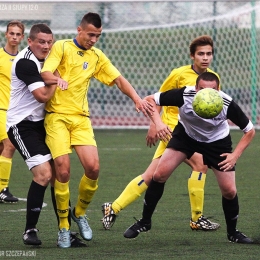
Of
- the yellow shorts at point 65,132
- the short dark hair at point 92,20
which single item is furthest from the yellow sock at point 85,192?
the short dark hair at point 92,20

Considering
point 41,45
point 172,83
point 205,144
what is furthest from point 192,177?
point 41,45

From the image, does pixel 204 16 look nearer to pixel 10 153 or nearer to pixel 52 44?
pixel 10 153

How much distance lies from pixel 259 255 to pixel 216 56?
1267 cm

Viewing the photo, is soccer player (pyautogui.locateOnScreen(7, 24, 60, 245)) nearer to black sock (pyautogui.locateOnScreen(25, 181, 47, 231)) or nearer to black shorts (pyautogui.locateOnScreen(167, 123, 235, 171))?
black sock (pyautogui.locateOnScreen(25, 181, 47, 231))

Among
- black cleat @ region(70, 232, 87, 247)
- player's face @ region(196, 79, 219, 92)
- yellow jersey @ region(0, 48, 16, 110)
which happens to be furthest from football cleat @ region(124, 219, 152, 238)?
yellow jersey @ region(0, 48, 16, 110)

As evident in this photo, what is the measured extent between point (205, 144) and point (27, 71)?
1.70m

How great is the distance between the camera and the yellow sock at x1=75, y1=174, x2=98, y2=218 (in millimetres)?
7523

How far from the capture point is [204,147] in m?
7.46

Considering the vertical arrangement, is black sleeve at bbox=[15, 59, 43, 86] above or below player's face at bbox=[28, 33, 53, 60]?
below

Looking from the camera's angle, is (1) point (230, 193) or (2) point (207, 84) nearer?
(2) point (207, 84)

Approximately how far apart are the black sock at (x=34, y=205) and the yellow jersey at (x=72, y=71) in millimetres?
717

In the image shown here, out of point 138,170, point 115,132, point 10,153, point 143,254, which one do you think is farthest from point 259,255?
point 115,132

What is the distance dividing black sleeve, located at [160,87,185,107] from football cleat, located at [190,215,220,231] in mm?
1386

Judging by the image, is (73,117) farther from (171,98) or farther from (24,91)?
(171,98)
